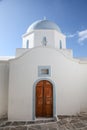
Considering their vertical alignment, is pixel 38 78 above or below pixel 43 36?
below

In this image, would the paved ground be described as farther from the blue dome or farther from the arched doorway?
the blue dome

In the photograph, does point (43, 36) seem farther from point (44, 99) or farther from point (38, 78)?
point (44, 99)

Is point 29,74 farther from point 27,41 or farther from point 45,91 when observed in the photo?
point 27,41

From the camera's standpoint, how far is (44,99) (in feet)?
28.8

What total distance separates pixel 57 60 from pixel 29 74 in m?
2.15

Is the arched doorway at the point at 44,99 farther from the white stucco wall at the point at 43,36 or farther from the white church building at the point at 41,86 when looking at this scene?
the white stucco wall at the point at 43,36

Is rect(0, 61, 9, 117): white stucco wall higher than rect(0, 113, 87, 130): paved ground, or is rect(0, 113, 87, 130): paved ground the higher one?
rect(0, 61, 9, 117): white stucco wall

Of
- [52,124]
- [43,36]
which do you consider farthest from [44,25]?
[52,124]

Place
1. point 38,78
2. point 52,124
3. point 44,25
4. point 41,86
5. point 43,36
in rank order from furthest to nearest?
1. point 44,25
2. point 43,36
3. point 41,86
4. point 38,78
5. point 52,124

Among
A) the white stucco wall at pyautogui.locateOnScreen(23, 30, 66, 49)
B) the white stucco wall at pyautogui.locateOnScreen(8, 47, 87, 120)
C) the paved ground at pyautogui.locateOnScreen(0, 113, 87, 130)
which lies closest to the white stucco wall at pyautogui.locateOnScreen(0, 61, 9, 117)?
the white stucco wall at pyautogui.locateOnScreen(8, 47, 87, 120)

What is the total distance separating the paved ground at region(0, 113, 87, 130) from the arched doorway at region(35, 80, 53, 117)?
0.74 metres

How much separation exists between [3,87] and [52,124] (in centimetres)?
441

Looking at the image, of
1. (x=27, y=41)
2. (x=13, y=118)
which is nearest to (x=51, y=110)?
(x=13, y=118)

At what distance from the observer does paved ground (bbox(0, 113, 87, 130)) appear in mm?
7020
